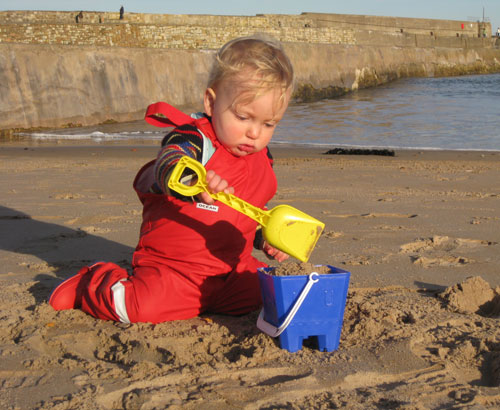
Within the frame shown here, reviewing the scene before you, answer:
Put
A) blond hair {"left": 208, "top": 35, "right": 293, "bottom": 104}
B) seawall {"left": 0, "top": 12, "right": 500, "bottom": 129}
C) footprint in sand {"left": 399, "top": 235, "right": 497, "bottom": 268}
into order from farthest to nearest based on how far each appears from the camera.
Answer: seawall {"left": 0, "top": 12, "right": 500, "bottom": 129} → footprint in sand {"left": 399, "top": 235, "right": 497, "bottom": 268} → blond hair {"left": 208, "top": 35, "right": 293, "bottom": 104}

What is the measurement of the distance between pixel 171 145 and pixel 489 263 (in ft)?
5.66

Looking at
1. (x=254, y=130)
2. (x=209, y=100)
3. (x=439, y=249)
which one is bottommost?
(x=439, y=249)

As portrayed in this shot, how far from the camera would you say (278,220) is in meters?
2.03

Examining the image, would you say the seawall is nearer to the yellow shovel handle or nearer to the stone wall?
the stone wall

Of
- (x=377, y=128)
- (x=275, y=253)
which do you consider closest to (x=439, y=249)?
(x=275, y=253)

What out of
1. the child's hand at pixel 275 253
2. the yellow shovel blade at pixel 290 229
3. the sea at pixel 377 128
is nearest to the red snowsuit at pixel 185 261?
the child's hand at pixel 275 253

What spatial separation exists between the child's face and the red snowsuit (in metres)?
0.07

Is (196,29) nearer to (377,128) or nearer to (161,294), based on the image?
(377,128)

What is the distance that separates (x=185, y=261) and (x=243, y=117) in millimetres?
615

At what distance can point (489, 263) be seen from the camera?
2.94 meters

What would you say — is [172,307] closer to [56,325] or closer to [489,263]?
[56,325]

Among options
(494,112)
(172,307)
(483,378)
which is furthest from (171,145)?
(494,112)

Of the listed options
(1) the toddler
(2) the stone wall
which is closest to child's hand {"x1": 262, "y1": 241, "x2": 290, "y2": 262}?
(1) the toddler

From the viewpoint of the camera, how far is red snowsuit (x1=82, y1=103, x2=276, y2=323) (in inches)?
90.4
